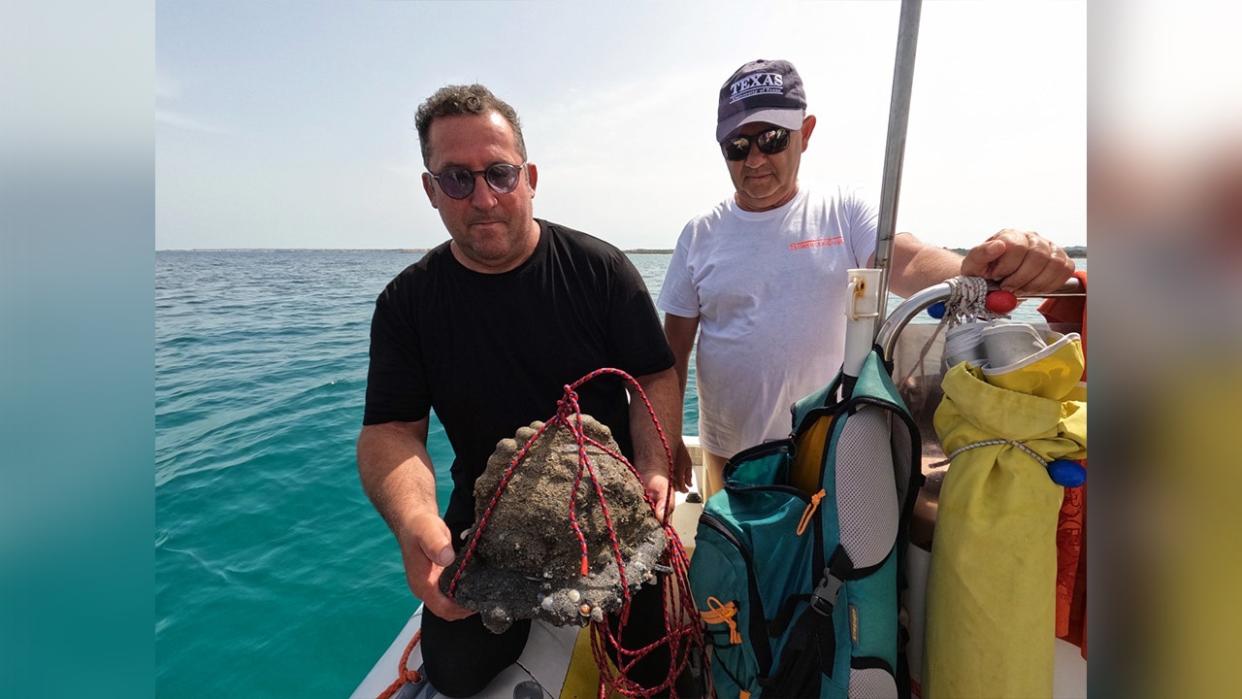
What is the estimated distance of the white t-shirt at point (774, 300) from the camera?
2.58 metres

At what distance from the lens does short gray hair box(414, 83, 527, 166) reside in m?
2.21

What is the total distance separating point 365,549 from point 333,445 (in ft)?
8.15

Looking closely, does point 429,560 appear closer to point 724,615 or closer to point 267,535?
point 724,615

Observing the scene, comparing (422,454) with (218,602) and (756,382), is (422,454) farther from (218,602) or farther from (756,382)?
(218,602)

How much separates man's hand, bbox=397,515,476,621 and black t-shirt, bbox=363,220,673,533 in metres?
Result: 0.46

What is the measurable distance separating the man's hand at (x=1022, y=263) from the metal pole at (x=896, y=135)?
25 centimetres

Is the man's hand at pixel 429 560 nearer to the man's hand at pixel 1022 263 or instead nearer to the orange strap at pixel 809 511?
the orange strap at pixel 809 511

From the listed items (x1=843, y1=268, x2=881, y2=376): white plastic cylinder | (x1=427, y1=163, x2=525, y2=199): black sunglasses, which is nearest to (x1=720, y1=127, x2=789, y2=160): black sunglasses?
(x1=427, y1=163, x2=525, y2=199): black sunglasses

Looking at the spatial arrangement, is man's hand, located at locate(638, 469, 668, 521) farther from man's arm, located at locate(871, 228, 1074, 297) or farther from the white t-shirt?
man's arm, located at locate(871, 228, 1074, 297)

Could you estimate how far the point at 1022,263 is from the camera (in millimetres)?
1397

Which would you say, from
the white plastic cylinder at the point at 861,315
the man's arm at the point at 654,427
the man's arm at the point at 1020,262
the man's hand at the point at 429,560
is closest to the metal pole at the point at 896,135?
the white plastic cylinder at the point at 861,315
